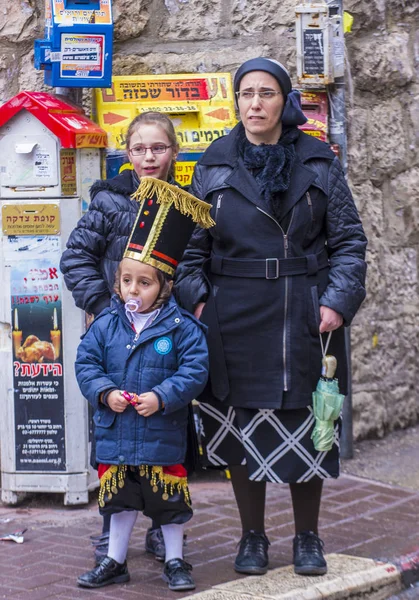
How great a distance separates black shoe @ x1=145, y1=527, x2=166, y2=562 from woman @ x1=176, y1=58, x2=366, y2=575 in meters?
0.38

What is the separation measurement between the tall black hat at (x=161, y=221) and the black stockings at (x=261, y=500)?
88 cm

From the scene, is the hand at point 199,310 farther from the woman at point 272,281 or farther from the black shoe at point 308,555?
the black shoe at point 308,555

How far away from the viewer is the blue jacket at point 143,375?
3648 millimetres

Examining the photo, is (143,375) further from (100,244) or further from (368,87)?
(368,87)

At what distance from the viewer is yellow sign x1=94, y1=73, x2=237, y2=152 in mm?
4824

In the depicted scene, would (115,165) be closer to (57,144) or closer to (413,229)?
(57,144)

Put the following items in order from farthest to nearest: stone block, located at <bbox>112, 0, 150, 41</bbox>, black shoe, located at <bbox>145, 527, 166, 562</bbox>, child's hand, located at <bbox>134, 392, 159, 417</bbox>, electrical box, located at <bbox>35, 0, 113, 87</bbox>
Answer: stone block, located at <bbox>112, 0, 150, 41</bbox>
electrical box, located at <bbox>35, 0, 113, 87</bbox>
black shoe, located at <bbox>145, 527, 166, 562</bbox>
child's hand, located at <bbox>134, 392, 159, 417</bbox>


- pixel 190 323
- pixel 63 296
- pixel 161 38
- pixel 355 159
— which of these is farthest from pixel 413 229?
pixel 190 323

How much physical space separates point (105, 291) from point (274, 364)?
0.69 meters

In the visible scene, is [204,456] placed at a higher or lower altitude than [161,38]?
lower

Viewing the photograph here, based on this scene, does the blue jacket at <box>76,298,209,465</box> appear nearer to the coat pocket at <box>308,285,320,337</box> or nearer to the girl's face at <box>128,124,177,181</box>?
the coat pocket at <box>308,285,320,337</box>

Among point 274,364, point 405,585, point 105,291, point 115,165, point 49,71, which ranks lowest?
point 405,585

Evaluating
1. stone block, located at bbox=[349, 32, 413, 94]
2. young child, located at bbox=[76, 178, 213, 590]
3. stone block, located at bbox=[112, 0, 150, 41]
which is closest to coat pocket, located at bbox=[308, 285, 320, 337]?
young child, located at bbox=[76, 178, 213, 590]

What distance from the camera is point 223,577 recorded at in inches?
157
